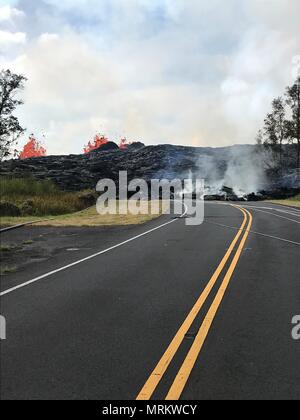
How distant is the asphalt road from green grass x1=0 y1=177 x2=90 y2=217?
15.0 metres

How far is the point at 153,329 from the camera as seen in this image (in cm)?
645

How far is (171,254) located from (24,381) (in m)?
8.78

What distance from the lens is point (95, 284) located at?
9281 millimetres

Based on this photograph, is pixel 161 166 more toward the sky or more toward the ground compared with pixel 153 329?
more toward the sky

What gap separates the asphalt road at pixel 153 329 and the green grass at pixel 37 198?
49.1 ft

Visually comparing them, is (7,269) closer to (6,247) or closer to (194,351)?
(6,247)

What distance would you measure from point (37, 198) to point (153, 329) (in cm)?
2391

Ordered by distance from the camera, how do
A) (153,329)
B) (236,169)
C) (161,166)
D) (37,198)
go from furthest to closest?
1. (161,166)
2. (236,169)
3. (37,198)
4. (153,329)

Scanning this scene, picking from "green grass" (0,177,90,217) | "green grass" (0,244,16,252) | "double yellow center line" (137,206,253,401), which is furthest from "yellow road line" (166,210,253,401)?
"green grass" (0,177,90,217)

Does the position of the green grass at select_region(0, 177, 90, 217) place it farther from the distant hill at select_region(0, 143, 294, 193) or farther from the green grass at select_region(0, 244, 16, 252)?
the distant hill at select_region(0, 143, 294, 193)
